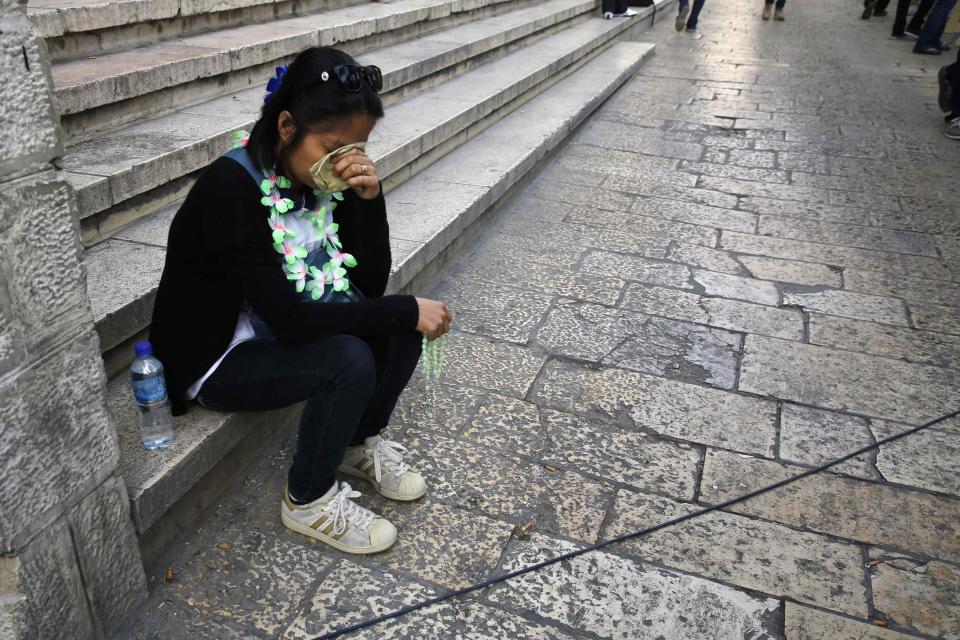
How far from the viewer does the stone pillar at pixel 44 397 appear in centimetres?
144

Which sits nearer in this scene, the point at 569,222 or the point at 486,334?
the point at 486,334

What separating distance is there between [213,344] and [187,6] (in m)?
3.06

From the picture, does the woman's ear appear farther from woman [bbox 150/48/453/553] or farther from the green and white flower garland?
the green and white flower garland

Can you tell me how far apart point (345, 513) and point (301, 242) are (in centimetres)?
78

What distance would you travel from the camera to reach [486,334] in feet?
11.7

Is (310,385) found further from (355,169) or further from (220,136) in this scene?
(220,136)

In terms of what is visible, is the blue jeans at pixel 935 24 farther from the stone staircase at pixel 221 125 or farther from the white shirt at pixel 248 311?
the white shirt at pixel 248 311

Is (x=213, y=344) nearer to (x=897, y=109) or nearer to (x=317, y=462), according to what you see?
(x=317, y=462)

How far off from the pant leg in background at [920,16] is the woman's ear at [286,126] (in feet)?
40.4

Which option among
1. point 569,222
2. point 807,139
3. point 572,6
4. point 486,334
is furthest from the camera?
point 572,6

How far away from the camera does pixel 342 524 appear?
2287mm

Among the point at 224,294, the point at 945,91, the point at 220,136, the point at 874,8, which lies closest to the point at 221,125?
the point at 220,136

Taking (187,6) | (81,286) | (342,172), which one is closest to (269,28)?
(187,6)

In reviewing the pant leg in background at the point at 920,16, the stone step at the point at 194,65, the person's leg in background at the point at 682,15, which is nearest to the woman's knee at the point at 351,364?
the stone step at the point at 194,65
